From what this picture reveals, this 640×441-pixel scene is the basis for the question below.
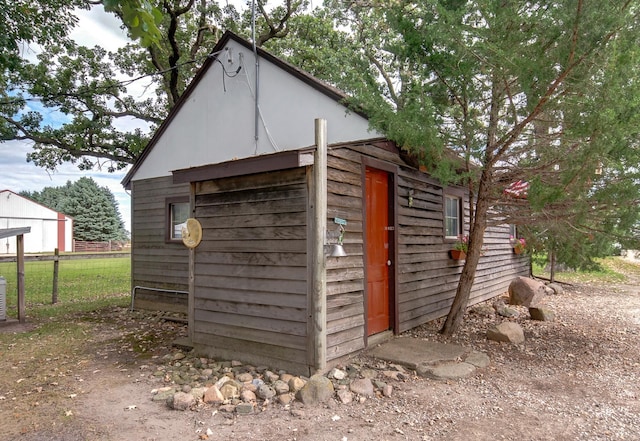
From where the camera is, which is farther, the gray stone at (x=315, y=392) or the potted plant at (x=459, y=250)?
the potted plant at (x=459, y=250)

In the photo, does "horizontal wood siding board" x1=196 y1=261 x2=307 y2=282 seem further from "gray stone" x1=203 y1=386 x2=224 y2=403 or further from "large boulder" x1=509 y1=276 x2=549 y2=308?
"large boulder" x1=509 y1=276 x2=549 y2=308

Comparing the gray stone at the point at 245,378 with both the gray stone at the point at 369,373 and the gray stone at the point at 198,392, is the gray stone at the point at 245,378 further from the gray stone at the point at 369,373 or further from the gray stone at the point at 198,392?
the gray stone at the point at 369,373

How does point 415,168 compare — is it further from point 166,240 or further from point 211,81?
point 166,240

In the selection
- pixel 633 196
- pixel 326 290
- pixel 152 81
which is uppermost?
pixel 152 81

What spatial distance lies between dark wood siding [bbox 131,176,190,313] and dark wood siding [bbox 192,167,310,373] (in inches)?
117

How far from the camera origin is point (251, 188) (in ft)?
14.8

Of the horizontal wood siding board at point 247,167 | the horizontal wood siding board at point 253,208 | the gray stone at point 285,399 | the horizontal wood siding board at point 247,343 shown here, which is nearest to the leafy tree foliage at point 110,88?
the horizontal wood siding board at point 247,167

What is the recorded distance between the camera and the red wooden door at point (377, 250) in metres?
5.03

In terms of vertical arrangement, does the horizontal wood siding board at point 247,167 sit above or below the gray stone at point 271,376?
above

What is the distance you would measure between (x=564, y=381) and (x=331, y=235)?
273 cm

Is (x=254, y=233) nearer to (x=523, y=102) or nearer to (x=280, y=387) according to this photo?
(x=280, y=387)

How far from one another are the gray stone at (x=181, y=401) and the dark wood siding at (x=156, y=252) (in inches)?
173

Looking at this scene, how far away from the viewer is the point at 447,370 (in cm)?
408

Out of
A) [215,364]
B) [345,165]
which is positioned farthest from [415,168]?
[215,364]
